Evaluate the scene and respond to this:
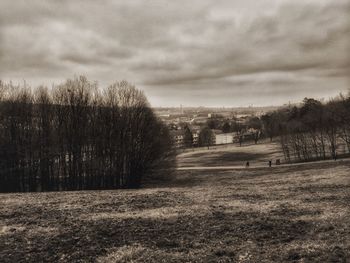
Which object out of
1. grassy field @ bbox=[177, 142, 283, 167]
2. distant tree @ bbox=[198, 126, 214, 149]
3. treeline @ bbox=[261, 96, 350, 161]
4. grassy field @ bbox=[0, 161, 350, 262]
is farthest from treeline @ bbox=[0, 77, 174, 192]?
distant tree @ bbox=[198, 126, 214, 149]

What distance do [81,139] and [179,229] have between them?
118 feet

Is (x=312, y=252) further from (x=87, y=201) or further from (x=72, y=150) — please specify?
(x=72, y=150)

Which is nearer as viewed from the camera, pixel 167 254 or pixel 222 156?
pixel 167 254

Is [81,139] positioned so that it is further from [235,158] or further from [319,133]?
[319,133]

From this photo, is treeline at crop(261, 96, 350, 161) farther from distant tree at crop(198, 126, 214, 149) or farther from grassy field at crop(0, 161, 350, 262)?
distant tree at crop(198, 126, 214, 149)

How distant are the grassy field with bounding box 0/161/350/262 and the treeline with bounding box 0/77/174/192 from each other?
83.8 feet

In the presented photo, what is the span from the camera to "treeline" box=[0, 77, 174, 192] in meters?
44.1

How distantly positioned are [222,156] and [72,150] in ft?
183

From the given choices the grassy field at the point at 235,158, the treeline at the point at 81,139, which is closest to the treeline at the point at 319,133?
the grassy field at the point at 235,158

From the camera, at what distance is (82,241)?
483 inches

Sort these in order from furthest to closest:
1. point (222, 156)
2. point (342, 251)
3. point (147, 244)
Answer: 1. point (222, 156)
2. point (147, 244)
3. point (342, 251)

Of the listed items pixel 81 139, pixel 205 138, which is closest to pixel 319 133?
pixel 81 139

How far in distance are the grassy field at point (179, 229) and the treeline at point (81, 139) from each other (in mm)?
25556

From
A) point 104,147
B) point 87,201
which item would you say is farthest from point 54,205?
point 104,147
